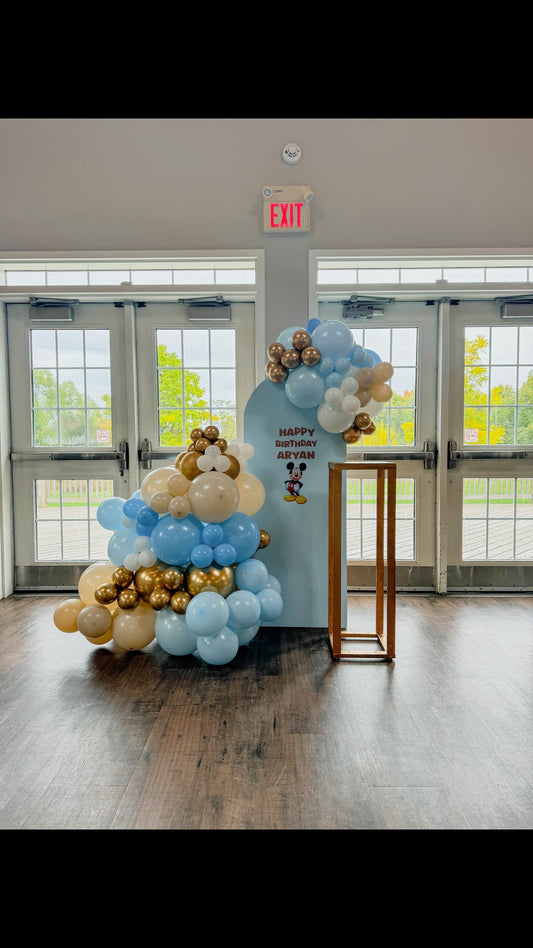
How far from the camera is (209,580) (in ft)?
9.38

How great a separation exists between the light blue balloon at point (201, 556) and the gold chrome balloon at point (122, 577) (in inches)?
15.2

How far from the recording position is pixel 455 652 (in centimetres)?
318

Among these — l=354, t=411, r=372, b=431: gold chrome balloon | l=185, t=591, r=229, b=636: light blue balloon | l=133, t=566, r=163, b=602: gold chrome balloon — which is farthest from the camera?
l=354, t=411, r=372, b=431: gold chrome balloon

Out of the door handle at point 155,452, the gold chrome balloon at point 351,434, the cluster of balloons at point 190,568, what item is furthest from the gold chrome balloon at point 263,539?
the door handle at point 155,452

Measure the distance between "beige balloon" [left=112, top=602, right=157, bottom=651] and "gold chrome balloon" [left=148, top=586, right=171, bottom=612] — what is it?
144 mm

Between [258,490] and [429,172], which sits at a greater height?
[429,172]

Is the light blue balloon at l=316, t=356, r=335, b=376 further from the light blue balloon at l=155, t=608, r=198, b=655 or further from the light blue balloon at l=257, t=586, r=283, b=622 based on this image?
the light blue balloon at l=155, t=608, r=198, b=655

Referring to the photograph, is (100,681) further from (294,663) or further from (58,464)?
(58,464)

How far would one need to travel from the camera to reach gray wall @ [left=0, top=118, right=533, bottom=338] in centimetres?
364

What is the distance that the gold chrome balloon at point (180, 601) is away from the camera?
2852 mm

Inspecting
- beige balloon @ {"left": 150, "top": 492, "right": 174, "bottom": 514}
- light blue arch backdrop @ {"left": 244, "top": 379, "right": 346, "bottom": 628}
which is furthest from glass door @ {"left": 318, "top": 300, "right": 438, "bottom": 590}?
beige balloon @ {"left": 150, "top": 492, "right": 174, "bottom": 514}

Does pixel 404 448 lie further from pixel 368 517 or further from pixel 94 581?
pixel 94 581

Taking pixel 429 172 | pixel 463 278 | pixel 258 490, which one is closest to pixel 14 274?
pixel 258 490
